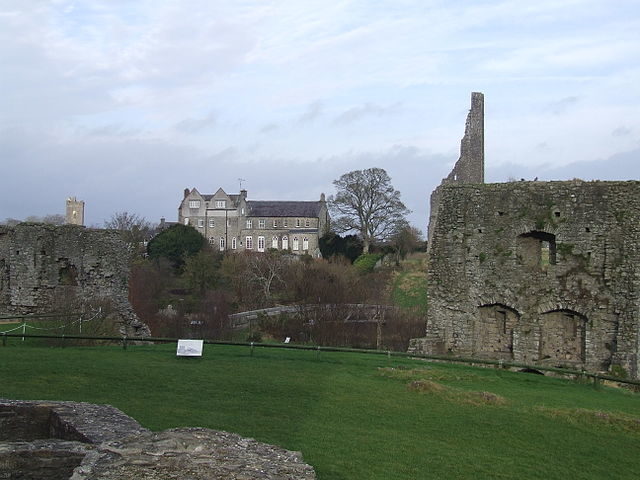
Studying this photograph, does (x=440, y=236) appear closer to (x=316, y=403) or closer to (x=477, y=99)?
(x=316, y=403)

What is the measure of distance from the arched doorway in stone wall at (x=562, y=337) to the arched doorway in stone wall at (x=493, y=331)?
924mm

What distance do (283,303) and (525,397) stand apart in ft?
110

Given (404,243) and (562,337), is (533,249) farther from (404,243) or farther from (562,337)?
(404,243)

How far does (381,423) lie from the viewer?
11711 mm

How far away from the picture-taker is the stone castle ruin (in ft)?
62.0

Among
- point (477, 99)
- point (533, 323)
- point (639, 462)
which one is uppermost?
point (477, 99)

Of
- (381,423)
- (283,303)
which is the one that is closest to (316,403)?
(381,423)

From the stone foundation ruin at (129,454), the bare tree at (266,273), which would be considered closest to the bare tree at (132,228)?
the bare tree at (266,273)

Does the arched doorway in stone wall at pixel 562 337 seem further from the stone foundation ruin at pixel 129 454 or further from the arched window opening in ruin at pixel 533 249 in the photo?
the stone foundation ruin at pixel 129 454

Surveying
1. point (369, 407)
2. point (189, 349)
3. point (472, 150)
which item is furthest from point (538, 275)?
point (472, 150)

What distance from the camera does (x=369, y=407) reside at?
12.8 metres

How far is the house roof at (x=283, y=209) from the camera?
3401 inches

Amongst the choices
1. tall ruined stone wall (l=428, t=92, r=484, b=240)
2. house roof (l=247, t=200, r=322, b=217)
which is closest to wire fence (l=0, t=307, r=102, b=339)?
tall ruined stone wall (l=428, t=92, r=484, b=240)

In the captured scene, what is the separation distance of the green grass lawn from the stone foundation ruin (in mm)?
1608
